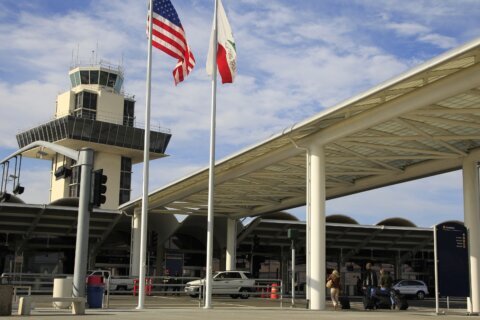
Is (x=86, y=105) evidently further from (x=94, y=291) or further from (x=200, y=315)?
(x=200, y=315)

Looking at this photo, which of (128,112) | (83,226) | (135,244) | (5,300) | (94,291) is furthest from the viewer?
(128,112)

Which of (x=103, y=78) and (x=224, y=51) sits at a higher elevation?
(x=103, y=78)

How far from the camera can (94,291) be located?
22.5 meters

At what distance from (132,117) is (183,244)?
2600 cm

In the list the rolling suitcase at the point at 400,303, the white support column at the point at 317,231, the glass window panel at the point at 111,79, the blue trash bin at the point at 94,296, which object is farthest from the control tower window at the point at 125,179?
the blue trash bin at the point at 94,296

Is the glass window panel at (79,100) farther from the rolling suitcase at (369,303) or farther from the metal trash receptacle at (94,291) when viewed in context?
the rolling suitcase at (369,303)

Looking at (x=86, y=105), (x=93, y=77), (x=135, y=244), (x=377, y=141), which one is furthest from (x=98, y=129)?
(x=377, y=141)

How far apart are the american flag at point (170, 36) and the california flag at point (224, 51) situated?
102cm

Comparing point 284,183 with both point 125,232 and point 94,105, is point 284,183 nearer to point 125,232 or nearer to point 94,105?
point 125,232

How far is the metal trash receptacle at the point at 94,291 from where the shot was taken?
2245 centimetres

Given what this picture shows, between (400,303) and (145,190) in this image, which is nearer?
(145,190)

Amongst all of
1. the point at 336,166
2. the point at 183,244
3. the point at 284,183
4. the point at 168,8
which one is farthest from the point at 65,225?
the point at 168,8

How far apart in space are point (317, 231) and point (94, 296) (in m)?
8.38

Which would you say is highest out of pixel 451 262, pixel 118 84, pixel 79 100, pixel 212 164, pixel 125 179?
pixel 118 84
